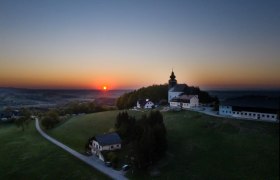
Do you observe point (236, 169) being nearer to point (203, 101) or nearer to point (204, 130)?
point (204, 130)

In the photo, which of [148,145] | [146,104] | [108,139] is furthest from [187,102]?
[148,145]

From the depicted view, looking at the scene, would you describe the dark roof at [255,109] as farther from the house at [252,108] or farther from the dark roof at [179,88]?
the dark roof at [179,88]

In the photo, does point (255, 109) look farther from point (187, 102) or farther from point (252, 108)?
point (187, 102)

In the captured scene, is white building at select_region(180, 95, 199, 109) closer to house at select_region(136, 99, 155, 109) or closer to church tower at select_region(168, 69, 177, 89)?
house at select_region(136, 99, 155, 109)

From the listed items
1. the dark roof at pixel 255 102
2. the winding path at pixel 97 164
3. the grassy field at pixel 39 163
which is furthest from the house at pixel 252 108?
the grassy field at pixel 39 163

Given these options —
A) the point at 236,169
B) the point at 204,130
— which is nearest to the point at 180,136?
the point at 204,130
